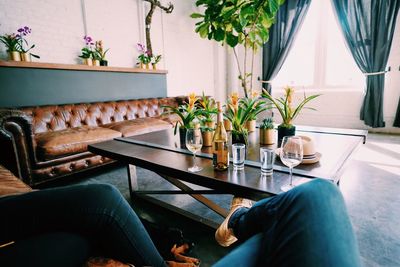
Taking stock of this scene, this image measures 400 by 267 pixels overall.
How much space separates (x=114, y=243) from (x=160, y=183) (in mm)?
1442

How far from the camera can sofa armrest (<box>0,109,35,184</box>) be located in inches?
71.7

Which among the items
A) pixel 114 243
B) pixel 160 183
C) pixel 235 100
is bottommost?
pixel 160 183

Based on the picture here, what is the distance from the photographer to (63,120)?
2.71m

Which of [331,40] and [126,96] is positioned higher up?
[331,40]

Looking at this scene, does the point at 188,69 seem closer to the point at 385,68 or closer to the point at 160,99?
the point at 160,99

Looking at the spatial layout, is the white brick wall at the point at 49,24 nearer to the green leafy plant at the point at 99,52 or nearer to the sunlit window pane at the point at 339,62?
the green leafy plant at the point at 99,52

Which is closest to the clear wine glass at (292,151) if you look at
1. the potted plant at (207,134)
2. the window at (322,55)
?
the potted plant at (207,134)

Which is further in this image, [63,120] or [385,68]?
[385,68]

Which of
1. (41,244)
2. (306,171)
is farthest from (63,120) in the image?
(306,171)

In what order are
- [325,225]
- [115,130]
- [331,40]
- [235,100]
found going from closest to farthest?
[325,225] < [235,100] < [115,130] < [331,40]

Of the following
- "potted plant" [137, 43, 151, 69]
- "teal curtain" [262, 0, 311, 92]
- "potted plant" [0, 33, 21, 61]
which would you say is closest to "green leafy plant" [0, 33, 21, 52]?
"potted plant" [0, 33, 21, 61]

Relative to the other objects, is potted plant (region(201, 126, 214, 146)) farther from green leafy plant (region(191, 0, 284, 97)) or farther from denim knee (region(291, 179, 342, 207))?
green leafy plant (region(191, 0, 284, 97))

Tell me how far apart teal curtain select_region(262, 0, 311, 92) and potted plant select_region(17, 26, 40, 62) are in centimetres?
406

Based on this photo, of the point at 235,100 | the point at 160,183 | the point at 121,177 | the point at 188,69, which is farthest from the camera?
the point at 188,69
